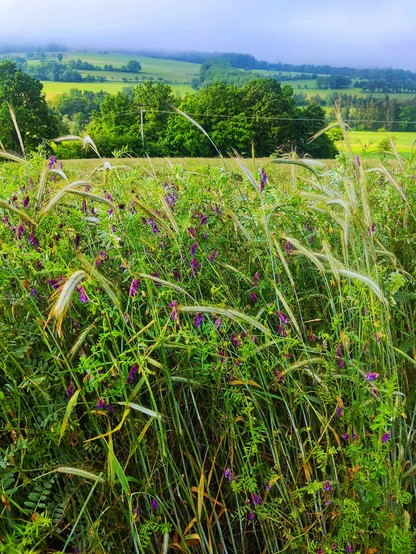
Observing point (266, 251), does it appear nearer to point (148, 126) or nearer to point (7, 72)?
point (7, 72)

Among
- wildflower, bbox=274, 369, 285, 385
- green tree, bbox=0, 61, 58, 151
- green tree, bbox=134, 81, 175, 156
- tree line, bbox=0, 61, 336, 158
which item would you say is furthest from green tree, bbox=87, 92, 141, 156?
wildflower, bbox=274, 369, 285, 385

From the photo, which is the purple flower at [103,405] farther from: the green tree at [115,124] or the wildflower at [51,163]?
the green tree at [115,124]

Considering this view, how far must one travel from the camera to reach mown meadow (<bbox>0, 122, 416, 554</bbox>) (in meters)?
1.47

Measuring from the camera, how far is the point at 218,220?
2.31m

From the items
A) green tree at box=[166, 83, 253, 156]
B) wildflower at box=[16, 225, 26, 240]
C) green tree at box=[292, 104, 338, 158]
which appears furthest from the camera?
green tree at box=[166, 83, 253, 156]

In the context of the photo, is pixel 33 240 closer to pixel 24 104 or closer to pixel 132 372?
pixel 132 372

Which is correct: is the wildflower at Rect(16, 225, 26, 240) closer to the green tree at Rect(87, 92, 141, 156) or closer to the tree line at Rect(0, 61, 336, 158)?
the tree line at Rect(0, 61, 336, 158)

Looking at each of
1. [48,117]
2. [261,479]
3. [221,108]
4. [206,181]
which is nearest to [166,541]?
[261,479]

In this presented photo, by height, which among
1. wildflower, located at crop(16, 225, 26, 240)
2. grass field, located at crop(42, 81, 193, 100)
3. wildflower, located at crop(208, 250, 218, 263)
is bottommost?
wildflower, located at crop(208, 250, 218, 263)

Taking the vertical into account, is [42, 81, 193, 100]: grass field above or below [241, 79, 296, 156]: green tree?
above

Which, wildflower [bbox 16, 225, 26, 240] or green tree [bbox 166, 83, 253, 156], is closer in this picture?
wildflower [bbox 16, 225, 26, 240]

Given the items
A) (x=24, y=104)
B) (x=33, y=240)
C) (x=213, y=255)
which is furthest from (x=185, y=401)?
(x=24, y=104)

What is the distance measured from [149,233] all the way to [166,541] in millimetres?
1063

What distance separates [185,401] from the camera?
1.65 m
